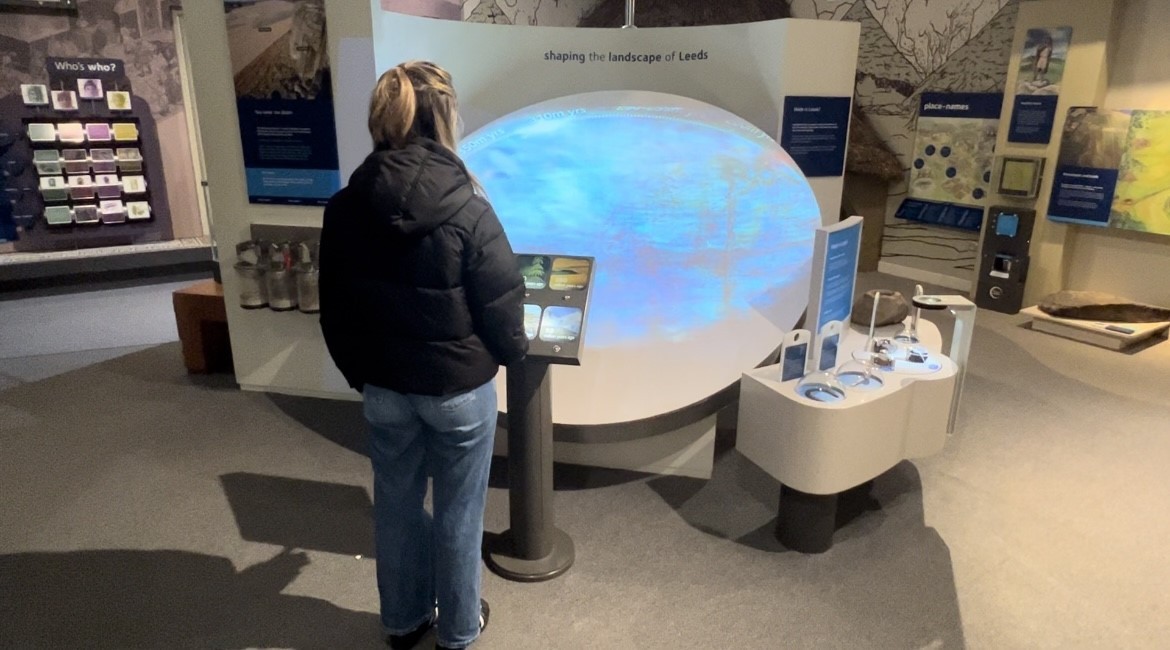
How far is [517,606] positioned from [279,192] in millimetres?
2357

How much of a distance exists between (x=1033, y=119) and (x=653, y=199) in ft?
13.8

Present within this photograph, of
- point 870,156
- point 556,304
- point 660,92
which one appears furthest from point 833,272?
point 870,156

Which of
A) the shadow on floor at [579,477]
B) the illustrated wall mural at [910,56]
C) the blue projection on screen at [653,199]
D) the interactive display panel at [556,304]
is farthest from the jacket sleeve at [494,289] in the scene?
the illustrated wall mural at [910,56]

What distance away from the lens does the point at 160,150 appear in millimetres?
6848

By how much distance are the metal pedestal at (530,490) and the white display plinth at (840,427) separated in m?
0.75

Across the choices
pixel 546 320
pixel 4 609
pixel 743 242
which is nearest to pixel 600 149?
pixel 743 242

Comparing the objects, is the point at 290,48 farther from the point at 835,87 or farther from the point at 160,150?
the point at 160,150

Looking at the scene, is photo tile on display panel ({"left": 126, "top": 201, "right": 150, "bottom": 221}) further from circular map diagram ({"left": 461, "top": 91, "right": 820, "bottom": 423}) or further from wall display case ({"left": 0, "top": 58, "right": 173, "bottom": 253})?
circular map diagram ({"left": 461, "top": 91, "right": 820, "bottom": 423})

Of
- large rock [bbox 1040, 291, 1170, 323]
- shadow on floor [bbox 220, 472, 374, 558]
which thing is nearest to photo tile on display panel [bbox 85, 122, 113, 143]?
shadow on floor [bbox 220, 472, 374, 558]

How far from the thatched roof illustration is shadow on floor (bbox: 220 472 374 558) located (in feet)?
17.9

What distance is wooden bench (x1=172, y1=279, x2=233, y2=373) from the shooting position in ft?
14.1

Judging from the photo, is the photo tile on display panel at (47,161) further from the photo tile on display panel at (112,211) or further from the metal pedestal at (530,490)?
the metal pedestal at (530,490)

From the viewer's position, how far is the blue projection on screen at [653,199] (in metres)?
2.96

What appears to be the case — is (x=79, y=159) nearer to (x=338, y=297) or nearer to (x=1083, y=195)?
(x=338, y=297)
